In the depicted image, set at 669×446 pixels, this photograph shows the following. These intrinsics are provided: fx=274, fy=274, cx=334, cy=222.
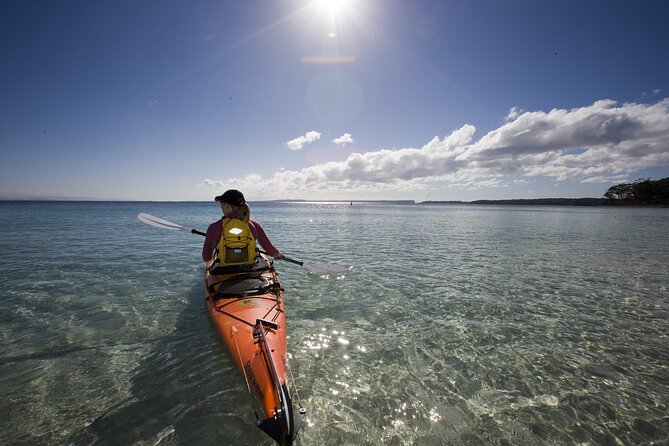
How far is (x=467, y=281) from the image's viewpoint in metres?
10.8

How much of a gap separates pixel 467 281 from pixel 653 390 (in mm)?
6197

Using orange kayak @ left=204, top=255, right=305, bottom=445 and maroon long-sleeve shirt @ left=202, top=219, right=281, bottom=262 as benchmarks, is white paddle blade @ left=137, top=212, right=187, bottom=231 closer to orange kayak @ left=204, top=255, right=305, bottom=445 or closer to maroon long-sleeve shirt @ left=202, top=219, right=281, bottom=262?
maroon long-sleeve shirt @ left=202, top=219, right=281, bottom=262

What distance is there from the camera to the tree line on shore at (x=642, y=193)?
112 m

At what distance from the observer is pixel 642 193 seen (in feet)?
389

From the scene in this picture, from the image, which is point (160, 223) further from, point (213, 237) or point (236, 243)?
point (236, 243)

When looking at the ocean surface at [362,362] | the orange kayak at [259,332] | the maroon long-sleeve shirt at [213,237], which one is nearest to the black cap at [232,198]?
the maroon long-sleeve shirt at [213,237]

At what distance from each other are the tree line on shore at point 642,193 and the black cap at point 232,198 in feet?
559

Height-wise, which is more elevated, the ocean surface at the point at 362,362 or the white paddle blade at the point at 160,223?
the white paddle blade at the point at 160,223

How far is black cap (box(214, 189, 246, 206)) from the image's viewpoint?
268 inches

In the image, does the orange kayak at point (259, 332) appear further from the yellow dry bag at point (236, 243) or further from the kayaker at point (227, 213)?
the kayaker at point (227, 213)

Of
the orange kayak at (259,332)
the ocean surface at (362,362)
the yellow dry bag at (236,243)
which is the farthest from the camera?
the yellow dry bag at (236,243)

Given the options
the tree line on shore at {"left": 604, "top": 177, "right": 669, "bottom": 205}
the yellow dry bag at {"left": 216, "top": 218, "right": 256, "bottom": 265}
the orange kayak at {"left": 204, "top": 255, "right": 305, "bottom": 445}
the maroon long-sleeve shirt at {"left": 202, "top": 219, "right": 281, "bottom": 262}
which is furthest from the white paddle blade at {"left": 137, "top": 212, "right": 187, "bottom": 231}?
the tree line on shore at {"left": 604, "top": 177, "right": 669, "bottom": 205}

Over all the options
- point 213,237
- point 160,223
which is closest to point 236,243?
point 213,237

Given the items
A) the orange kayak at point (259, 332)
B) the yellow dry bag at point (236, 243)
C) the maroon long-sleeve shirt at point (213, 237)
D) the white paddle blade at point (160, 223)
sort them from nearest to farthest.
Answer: the orange kayak at point (259, 332) → the yellow dry bag at point (236, 243) → the maroon long-sleeve shirt at point (213, 237) → the white paddle blade at point (160, 223)
